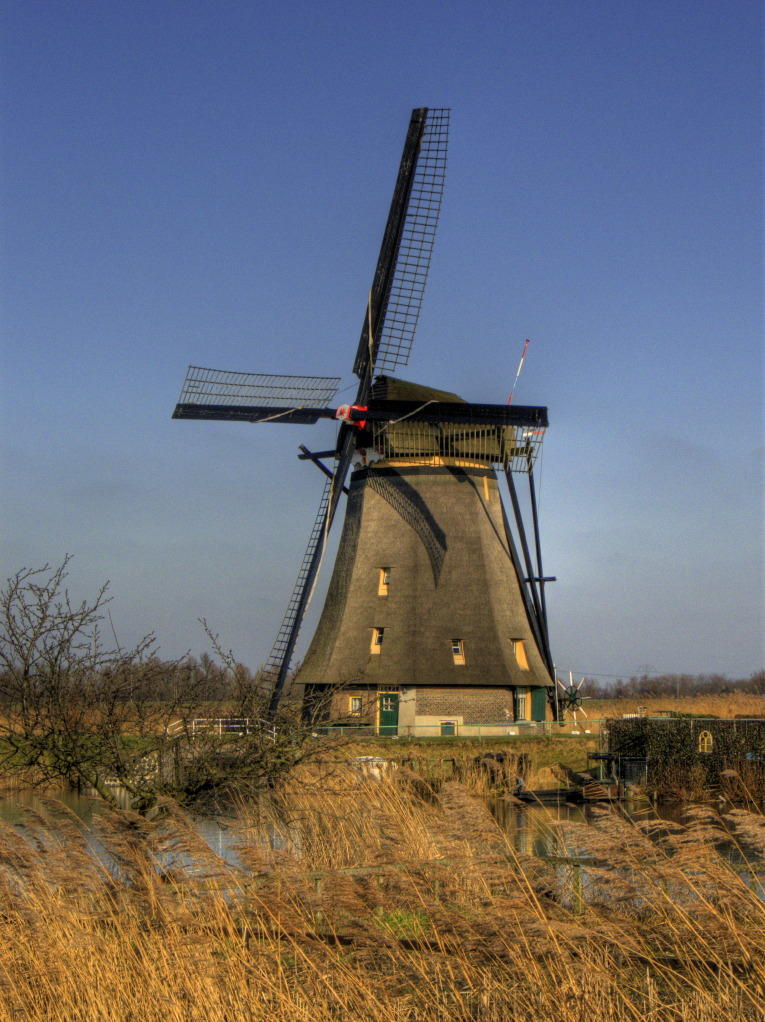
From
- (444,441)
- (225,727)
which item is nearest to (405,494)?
(444,441)

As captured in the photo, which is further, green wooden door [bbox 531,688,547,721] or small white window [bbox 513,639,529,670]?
green wooden door [bbox 531,688,547,721]

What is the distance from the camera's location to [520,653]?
2423 cm

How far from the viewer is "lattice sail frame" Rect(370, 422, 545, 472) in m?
24.1

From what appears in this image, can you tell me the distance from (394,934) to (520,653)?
19480mm

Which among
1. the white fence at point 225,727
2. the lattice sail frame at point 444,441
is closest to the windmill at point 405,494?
the lattice sail frame at point 444,441

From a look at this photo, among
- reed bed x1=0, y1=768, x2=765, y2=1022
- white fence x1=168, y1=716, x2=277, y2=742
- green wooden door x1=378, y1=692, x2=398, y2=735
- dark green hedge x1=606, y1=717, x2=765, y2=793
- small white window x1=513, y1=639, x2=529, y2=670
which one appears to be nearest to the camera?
reed bed x1=0, y1=768, x2=765, y2=1022

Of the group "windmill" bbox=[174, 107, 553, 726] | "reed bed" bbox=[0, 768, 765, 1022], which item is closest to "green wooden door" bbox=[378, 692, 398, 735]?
"windmill" bbox=[174, 107, 553, 726]

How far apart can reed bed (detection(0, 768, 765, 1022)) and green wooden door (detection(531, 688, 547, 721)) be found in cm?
1856

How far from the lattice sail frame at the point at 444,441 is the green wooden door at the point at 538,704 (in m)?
4.99

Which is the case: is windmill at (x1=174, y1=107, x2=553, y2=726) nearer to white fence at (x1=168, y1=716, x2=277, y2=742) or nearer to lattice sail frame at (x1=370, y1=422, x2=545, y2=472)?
lattice sail frame at (x1=370, y1=422, x2=545, y2=472)

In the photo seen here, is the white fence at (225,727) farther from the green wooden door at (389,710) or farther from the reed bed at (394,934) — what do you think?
the green wooden door at (389,710)

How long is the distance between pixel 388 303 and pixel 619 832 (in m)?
19.9

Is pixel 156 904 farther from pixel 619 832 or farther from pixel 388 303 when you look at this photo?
pixel 388 303

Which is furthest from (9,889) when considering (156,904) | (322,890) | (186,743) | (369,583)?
(369,583)
